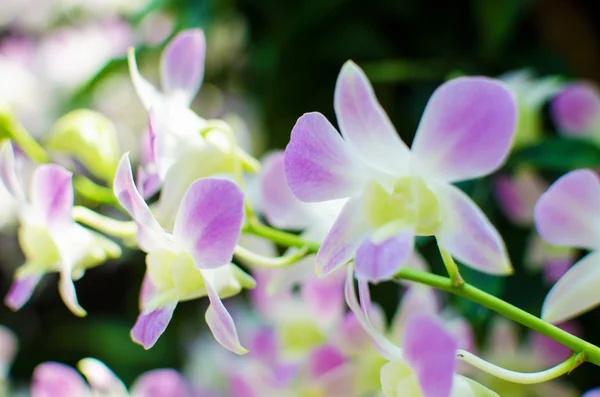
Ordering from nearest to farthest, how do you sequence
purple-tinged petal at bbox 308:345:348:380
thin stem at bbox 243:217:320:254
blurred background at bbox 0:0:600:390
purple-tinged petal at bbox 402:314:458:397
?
purple-tinged petal at bbox 402:314:458:397 < thin stem at bbox 243:217:320:254 < purple-tinged petal at bbox 308:345:348:380 < blurred background at bbox 0:0:600:390

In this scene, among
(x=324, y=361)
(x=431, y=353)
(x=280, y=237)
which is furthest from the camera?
(x=324, y=361)

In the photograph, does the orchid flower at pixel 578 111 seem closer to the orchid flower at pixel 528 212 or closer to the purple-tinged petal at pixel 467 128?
the orchid flower at pixel 528 212

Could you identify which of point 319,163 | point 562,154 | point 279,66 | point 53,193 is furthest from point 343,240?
point 279,66

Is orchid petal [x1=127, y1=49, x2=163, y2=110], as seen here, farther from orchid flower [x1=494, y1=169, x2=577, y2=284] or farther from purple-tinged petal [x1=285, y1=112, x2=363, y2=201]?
orchid flower [x1=494, y1=169, x2=577, y2=284]

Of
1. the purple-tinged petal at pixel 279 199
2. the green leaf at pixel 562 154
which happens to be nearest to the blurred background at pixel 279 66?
the green leaf at pixel 562 154

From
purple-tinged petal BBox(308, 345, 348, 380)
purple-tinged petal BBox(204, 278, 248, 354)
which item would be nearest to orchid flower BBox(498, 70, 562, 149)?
purple-tinged petal BBox(308, 345, 348, 380)

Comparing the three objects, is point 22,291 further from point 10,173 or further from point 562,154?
point 562,154
